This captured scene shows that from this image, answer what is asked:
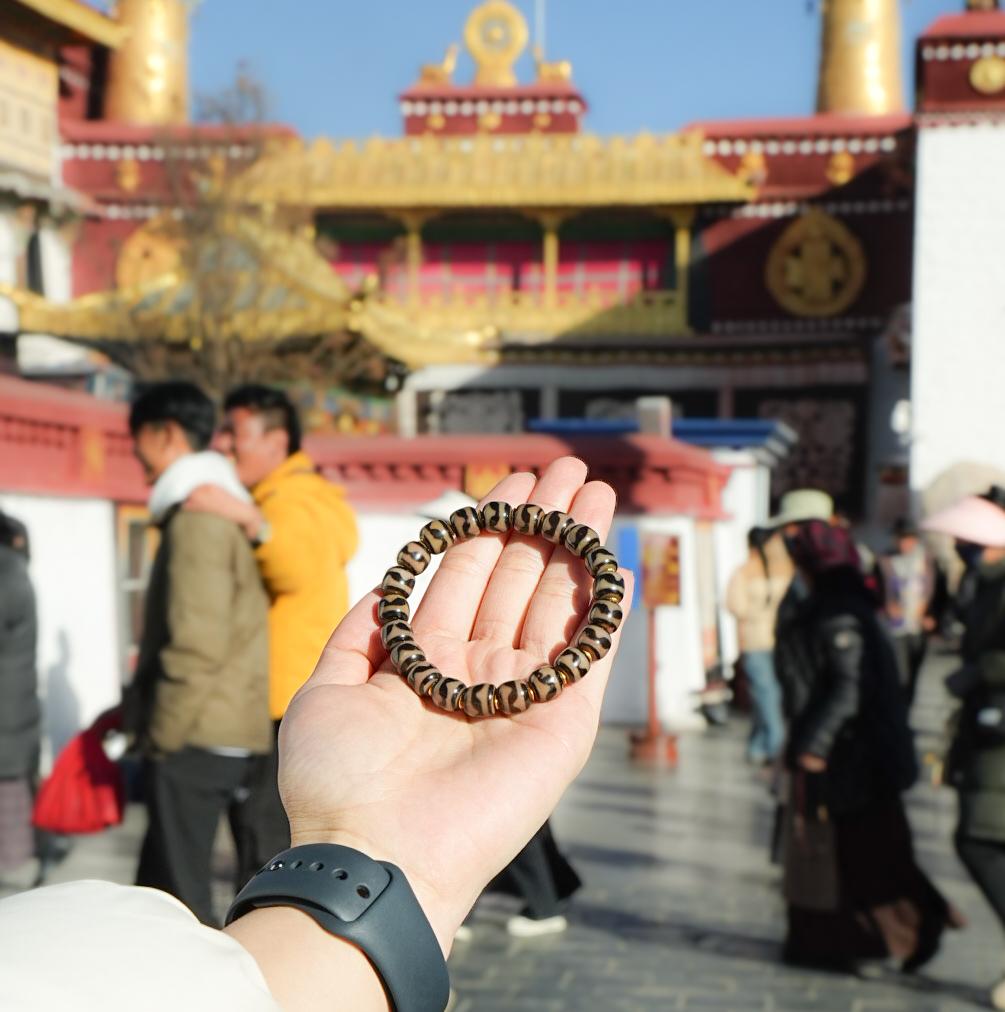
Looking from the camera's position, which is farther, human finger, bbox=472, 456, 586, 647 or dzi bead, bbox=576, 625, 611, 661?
human finger, bbox=472, 456, 586, 647

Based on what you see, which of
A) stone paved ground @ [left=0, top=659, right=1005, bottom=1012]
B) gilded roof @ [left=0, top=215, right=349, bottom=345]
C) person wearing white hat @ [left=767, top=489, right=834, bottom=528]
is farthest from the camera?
gilded roof @ [left=0, top=215, right=349, bottom=345]

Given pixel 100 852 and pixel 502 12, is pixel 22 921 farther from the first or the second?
pixel 502 12

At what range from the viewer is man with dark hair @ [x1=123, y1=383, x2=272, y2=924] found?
15.7ft

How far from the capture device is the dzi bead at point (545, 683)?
1.85 m

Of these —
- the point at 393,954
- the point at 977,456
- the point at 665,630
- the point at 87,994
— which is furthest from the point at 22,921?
the point at 977,456

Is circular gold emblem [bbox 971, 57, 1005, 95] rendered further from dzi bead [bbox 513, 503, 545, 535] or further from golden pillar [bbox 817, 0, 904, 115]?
dzi bead [bbox 513, 503, 545, 535]

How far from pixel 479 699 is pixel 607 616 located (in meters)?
0.18

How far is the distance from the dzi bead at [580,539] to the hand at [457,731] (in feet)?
0.09

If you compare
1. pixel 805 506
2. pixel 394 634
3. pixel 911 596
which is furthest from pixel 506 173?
pixel 394 634

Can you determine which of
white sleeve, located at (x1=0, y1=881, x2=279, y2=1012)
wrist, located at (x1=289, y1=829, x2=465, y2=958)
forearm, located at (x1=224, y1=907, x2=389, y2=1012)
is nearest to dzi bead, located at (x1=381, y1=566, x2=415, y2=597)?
wrist, located at (x1=289, y1=829, x2=465, y2=958)

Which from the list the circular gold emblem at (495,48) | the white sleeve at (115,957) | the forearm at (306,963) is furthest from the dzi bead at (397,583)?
the circular gold emblem at (495,48)

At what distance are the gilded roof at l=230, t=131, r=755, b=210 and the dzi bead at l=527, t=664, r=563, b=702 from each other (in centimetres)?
2695

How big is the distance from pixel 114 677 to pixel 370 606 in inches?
346

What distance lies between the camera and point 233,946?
120 centimetres
